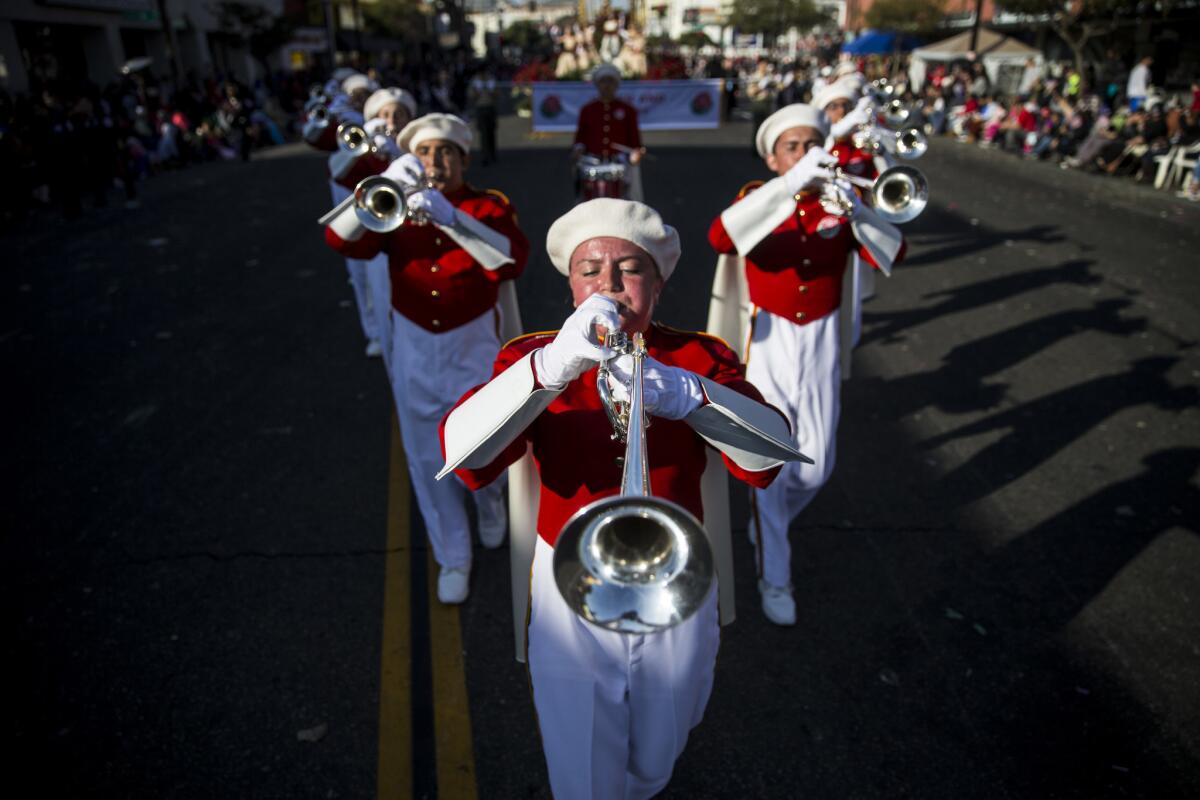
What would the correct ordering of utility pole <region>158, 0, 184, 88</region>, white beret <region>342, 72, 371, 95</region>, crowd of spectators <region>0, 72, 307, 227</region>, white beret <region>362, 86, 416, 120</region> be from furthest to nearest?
utility pole <region>158, 0, 184, 88</region> → crowd of spectators <region>0, 72, 307, 227</region> → white beret <region>342, 72, 371, 95</region> → white beret <region>362, 86, 416, 120</region>

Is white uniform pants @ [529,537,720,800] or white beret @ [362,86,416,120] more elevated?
white beret @ [362,86,416,120]

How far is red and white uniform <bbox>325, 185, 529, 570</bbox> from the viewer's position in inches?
143

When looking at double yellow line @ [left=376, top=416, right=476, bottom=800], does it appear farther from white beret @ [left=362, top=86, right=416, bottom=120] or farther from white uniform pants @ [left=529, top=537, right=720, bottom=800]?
white beret @ [left=362, top=86, right=416, bottom=120]

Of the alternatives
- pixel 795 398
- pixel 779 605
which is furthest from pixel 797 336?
pixel 779 605

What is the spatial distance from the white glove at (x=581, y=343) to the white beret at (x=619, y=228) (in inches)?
13.8

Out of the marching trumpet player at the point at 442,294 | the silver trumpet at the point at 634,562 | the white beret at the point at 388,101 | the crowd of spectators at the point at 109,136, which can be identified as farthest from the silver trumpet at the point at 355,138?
the crowd of spectators at the point at 109,136

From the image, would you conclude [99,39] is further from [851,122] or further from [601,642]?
[601,642]

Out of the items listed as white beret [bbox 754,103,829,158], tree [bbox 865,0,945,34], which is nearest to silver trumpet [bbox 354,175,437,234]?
white beret [bbox 754,103,829,158]

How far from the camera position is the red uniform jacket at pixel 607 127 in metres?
8.98

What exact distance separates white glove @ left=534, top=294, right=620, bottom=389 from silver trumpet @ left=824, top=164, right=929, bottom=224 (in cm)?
217

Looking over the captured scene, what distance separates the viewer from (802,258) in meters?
3.64

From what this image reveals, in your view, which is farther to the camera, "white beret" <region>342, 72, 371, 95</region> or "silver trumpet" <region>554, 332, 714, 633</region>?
"white beret" <region>342, 72, 371, 95</region>

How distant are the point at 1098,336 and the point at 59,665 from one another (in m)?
8.36

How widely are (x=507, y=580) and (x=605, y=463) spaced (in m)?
2.09
